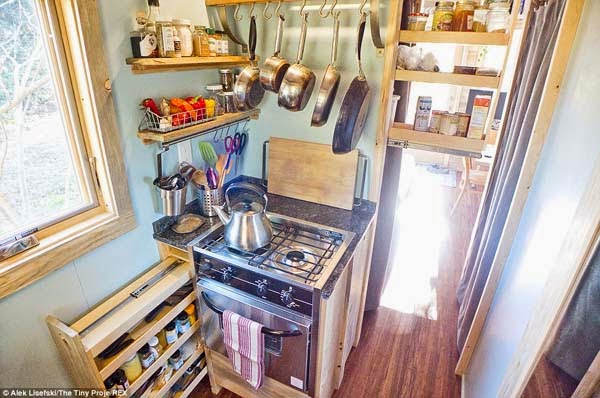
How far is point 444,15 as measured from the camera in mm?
1232

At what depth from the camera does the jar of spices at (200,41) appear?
130 centimetres

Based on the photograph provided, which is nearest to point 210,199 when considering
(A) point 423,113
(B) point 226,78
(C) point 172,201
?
(C) point 172,201

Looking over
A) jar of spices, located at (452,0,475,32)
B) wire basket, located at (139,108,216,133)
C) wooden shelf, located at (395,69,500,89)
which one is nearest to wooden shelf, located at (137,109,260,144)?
wire basket, located at (139,108,216,133)

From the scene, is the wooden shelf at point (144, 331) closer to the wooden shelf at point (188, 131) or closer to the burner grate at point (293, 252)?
the burner grate at point (293, 252)

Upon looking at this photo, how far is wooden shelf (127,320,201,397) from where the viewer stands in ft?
4.10

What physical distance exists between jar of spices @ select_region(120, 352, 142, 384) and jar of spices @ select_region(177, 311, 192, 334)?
0.20 meters

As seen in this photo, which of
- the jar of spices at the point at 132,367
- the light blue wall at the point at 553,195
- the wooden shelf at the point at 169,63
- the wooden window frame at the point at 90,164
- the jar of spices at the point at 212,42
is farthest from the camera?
the jar of spices at the point at 212,42

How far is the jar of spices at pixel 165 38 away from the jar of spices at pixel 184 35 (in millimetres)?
38

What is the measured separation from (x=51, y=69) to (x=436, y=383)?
222 cm

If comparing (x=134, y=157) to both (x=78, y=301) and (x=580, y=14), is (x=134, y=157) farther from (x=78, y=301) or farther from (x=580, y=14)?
(x=580, y=14)

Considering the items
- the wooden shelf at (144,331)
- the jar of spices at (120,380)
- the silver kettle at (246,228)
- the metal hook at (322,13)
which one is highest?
the metal hook at (322,13)

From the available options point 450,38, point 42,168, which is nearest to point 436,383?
point 450,38

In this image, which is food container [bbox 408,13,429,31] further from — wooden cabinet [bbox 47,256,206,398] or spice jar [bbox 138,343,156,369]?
spice jar [bbox 138,343,156,369]

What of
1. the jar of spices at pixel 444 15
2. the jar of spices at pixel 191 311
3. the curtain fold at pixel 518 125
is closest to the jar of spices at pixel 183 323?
the jar of spices at pixel 191 311
